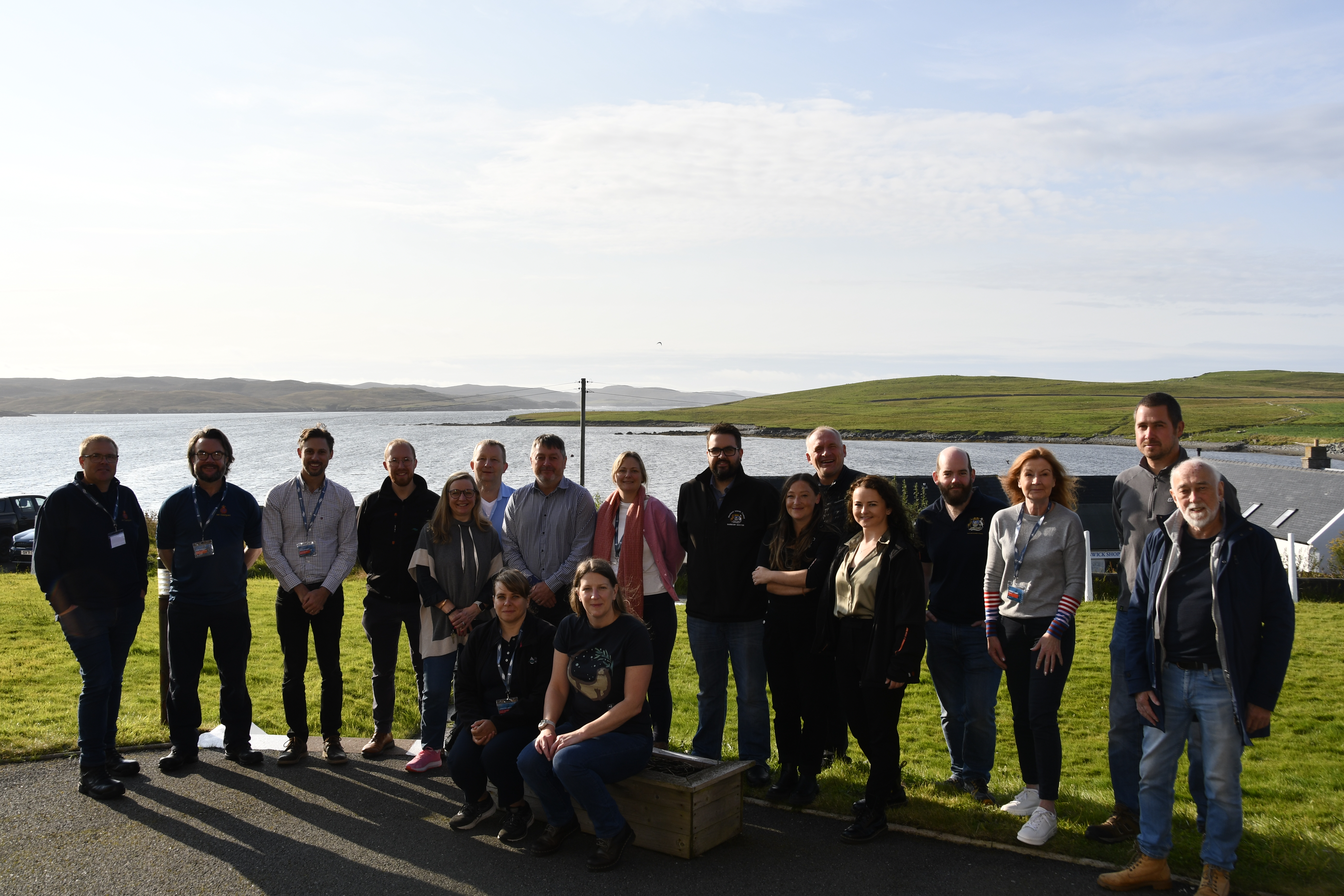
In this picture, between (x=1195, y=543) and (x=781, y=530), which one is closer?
(x=1195, y=543)

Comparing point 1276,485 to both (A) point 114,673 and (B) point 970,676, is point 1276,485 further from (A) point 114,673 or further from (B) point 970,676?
(A) point 114,673

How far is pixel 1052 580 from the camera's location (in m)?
4.77

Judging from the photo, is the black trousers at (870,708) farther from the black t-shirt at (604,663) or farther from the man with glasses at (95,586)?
the man with glasses at (95,586)

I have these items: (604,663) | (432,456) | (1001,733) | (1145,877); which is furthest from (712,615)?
(432,456)

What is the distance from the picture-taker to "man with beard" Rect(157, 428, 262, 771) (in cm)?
580

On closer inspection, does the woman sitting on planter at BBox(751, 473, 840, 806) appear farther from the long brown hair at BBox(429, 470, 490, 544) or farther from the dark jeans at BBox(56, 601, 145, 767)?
Result: the dark jeans at BBox(56, 601, 145, 767)

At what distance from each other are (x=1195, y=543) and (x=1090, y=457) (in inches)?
3868

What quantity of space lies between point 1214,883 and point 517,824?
330 centimetres

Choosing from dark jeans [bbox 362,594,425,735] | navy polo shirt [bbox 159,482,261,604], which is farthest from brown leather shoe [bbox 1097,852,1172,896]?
navy polo shirt [bbox 159,482,261,604]

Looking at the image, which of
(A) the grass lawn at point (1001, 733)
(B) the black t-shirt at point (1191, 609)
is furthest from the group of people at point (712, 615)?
(A) the grass lawn at point (1001, 733)

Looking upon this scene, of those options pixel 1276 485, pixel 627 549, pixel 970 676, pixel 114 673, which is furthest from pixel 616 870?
pixel 1276 485

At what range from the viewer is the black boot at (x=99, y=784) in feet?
17.6

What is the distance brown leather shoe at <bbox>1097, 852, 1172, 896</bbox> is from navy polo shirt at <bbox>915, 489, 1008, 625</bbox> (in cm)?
146

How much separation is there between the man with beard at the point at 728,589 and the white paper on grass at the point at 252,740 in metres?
3.05
